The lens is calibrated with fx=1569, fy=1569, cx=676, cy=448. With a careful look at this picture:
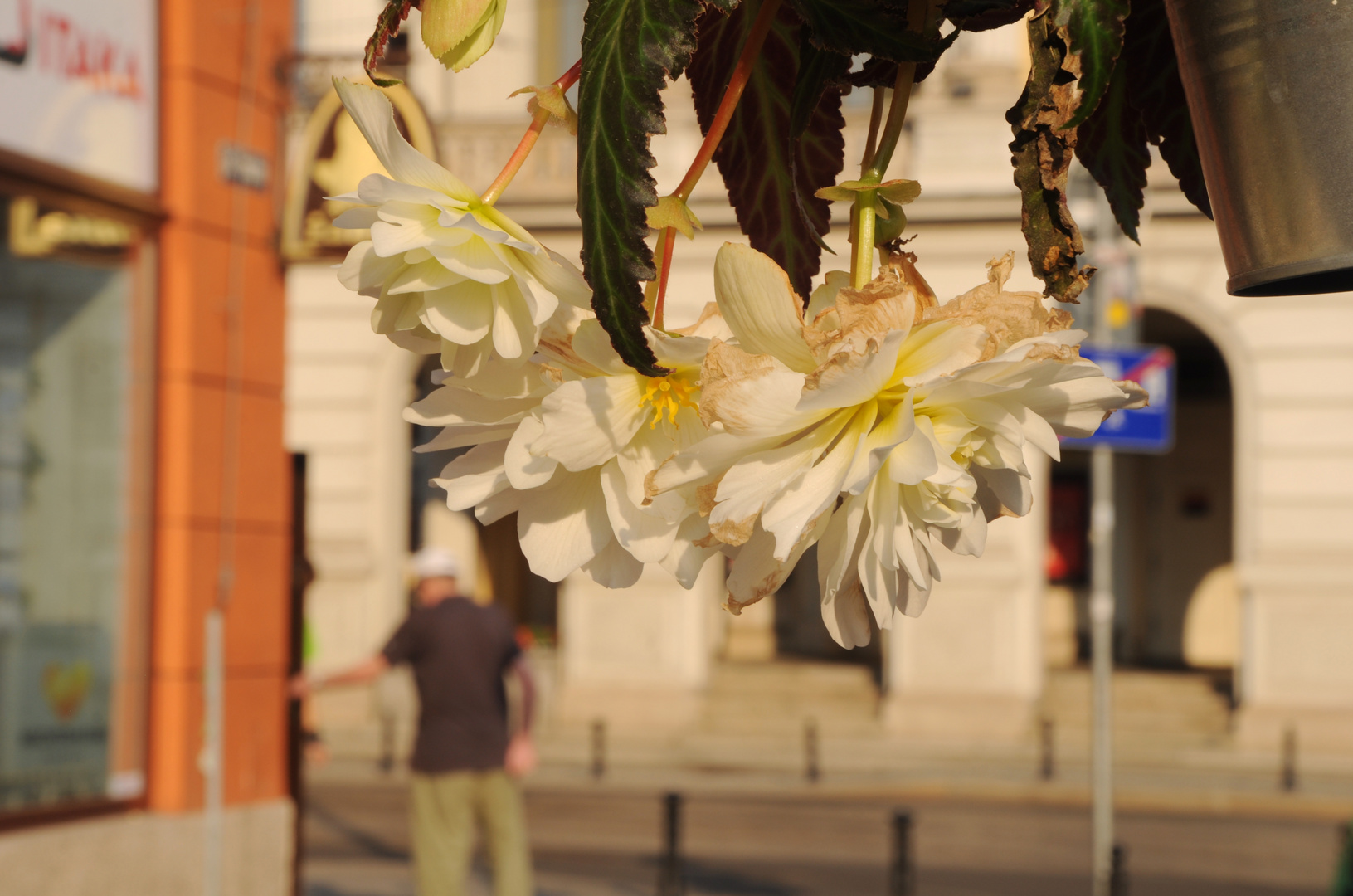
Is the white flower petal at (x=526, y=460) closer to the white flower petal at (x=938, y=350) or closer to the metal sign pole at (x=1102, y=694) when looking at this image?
the white flower petal at (x=938, y=350)

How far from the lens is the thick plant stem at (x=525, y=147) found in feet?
2.65

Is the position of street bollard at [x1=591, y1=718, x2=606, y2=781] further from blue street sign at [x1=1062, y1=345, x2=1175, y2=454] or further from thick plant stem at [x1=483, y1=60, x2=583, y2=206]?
thick plant stem at [x1=483, y1=60, x2=583, y2=206]

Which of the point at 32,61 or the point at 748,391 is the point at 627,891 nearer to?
the point at 32,61

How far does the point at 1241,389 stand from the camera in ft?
65.6

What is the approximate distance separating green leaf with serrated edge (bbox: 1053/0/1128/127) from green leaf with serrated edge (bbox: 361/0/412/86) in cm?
36

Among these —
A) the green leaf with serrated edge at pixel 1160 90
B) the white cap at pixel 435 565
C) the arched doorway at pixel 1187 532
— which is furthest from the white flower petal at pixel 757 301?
the arched doorway at pixel 1187 532

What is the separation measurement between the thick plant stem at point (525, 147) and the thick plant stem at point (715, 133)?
0.26ft

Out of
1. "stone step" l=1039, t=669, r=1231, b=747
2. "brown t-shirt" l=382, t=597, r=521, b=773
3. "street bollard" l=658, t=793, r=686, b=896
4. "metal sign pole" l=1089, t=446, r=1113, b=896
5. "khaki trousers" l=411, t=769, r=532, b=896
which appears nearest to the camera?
"khaki trousers" l=411, t=769, r=532, b=896

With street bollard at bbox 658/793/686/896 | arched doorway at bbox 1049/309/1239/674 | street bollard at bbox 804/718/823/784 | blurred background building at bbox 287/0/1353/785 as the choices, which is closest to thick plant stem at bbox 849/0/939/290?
street bollard at bbox 658/793/686/896

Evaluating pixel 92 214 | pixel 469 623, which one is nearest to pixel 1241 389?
pixel 469 623

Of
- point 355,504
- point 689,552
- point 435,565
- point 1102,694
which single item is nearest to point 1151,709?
point 355,504

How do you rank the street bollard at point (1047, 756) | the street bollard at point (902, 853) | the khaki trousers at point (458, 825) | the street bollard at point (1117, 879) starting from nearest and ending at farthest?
the khaki trousers at point (458, 825) → the street bollard at point (1117, 879) → the street bollard at point (902, 853) → the street bollard at point (1047, 756)

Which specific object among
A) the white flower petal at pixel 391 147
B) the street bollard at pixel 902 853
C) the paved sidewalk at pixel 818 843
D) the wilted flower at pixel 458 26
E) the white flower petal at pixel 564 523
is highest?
the wilted flower at pixel 458 26

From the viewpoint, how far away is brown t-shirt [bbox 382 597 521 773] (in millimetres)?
8438
